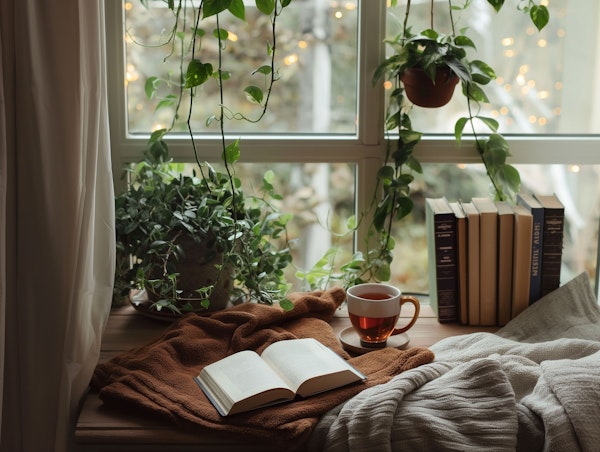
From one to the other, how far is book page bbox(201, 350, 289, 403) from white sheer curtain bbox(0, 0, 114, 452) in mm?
247

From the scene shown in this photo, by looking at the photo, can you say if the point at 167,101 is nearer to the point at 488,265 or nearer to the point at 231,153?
the point at 231,153

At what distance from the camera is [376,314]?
5.60ft

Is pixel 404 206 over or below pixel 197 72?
below

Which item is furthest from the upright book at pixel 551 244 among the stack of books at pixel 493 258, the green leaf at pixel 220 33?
the green leaf at pixel 220 33

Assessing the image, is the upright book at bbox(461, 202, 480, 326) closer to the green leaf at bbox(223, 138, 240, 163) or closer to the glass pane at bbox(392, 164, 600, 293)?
the glass pane at bbox(392, 164, 600, 293)

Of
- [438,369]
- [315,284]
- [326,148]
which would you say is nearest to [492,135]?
[326,148]

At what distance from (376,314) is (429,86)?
0.55 meters

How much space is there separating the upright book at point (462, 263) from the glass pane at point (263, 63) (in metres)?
0.39

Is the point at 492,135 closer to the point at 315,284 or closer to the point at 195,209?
the point at 315,284

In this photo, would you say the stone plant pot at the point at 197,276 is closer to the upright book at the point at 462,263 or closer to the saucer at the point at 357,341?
the saucer at the point at 357,341

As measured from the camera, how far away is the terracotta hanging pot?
6.22 feet

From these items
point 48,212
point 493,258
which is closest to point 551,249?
point 493,258

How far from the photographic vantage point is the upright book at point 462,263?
1913 millimetres

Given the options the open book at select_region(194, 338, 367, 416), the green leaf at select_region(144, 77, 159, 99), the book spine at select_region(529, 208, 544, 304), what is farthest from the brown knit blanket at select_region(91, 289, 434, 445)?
the green leaf at select_region(144, 77, 159, 99)
